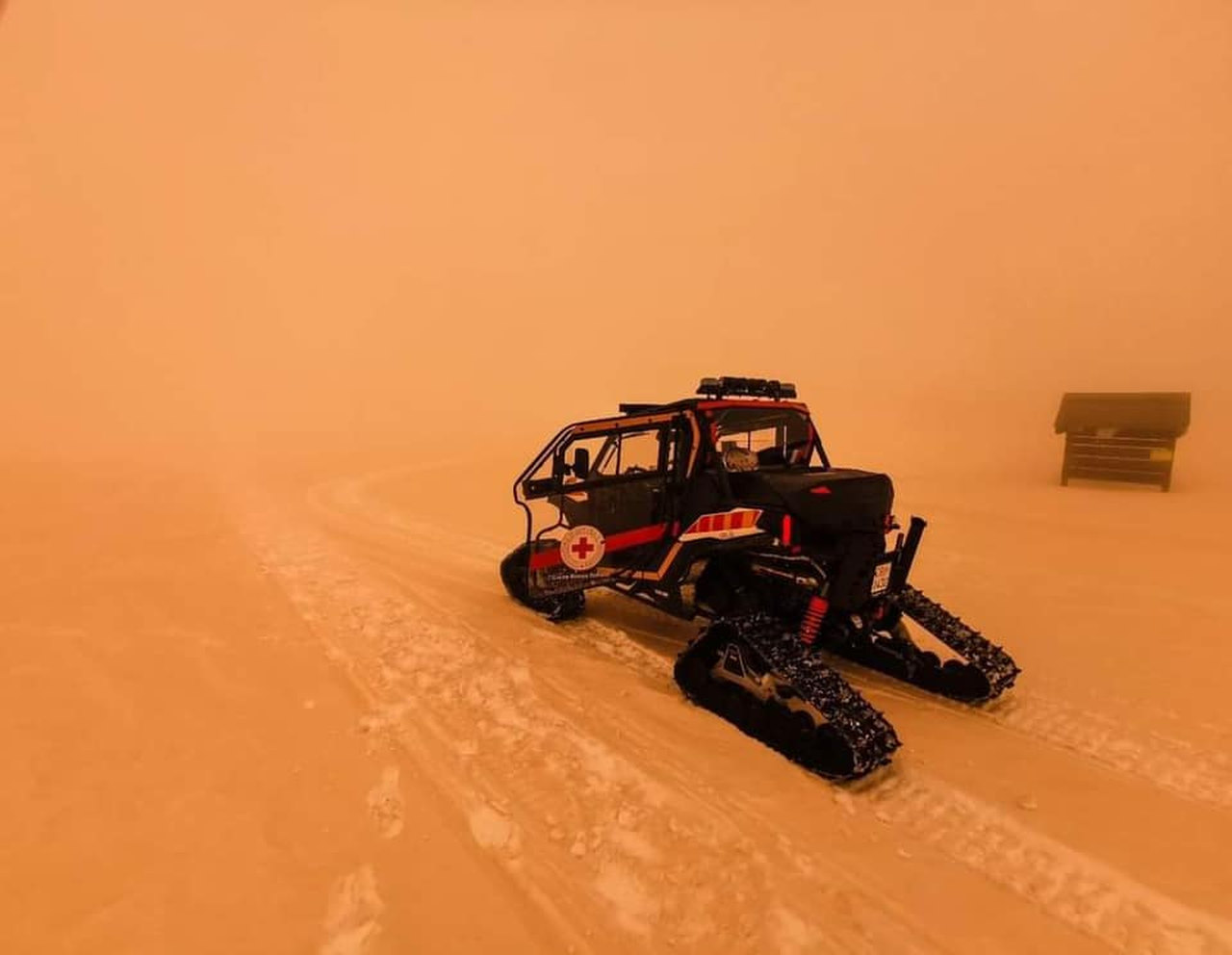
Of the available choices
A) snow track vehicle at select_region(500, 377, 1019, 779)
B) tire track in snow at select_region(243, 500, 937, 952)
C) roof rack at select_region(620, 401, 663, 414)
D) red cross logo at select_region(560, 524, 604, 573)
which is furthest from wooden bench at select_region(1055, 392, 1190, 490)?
tire track in snow at select_region(243, 500, 937, 952)

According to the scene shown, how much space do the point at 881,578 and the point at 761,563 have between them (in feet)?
2.54

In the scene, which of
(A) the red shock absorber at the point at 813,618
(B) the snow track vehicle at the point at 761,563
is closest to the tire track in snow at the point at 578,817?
(B) the snow track vehicle at the point at 761,563

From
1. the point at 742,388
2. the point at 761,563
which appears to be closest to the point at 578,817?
the point at 761,563

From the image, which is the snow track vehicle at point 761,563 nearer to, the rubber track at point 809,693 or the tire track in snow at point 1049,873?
the rubber track at point 809,693

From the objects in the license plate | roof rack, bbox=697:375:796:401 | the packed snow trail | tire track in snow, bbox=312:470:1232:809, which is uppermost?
roof rack, bbox=697:375:796:401

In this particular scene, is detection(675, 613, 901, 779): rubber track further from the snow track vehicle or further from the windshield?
the windshield

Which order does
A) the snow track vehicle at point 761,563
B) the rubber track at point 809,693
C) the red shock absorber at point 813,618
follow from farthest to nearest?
the red shock absorber at point 813,618 < the snow track vehicle at point 761,563 < the rubber track at point 809,693

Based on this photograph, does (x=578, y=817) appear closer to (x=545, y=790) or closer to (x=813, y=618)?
(x=545, y=790)

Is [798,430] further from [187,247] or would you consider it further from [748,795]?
[187,247]

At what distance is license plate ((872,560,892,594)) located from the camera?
393 cm


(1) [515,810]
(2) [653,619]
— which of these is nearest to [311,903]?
(1) [515,810]

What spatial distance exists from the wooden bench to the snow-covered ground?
23.8 feet

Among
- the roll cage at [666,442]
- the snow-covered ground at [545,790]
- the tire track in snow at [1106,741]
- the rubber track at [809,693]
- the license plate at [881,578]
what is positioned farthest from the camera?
the roll cage at [666,442]

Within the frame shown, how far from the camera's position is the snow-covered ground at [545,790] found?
2234 mm
